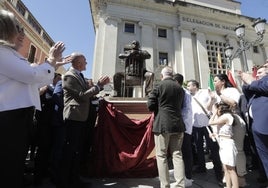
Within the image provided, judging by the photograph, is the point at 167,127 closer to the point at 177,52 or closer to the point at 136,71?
the point at 136,71

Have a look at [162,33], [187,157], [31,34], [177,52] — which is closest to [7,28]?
[187,157]

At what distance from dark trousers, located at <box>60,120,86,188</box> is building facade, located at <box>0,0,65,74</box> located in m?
18.5

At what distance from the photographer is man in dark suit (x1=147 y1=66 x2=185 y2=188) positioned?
8.32 ft

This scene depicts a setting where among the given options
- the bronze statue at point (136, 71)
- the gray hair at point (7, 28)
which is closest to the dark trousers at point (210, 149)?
the bronze statue at point (136, 71)

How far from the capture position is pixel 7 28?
1357mm

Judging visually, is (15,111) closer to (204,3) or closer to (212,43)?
(212,43)

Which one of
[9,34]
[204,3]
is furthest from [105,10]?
[9,34]

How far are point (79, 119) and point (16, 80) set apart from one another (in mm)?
1268

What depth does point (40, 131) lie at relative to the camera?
3045 millimetres

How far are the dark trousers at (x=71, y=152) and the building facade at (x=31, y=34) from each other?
18.5 metres

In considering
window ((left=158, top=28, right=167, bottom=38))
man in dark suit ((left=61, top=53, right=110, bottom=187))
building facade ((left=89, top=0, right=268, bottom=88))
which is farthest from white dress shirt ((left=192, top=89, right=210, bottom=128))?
window ((left=158, top=28, right=167, bottom=38))

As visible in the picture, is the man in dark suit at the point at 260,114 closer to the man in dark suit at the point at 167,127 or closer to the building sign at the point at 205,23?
the man in dark suit at the point at 167,127

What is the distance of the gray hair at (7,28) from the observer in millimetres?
1335

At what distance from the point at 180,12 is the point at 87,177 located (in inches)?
818
